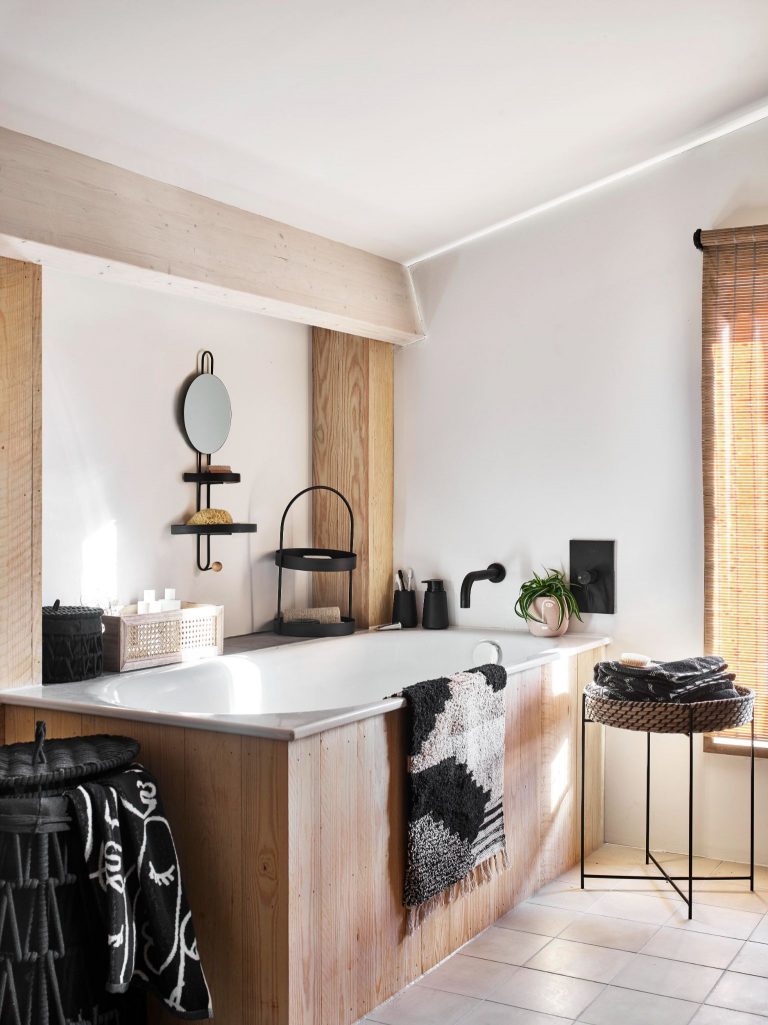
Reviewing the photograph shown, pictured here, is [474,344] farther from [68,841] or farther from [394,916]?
[68,841]

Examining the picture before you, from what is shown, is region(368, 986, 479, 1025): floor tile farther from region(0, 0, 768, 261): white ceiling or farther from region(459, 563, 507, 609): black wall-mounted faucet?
region(0, 0, 768, 261): white ceiling

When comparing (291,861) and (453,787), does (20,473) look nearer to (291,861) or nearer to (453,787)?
(291,861)

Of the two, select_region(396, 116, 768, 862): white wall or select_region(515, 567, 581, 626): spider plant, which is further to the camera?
select_region(515, 567, 581, 626): spider plant

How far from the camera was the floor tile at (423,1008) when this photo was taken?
2.34 m

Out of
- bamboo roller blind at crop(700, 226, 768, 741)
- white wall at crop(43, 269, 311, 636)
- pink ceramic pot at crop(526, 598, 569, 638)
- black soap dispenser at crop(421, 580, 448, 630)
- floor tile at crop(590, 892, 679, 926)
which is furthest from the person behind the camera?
black soap dispenser at crop(421, 580, 448, 630)

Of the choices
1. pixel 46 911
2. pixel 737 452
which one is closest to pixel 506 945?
pixel 46 911

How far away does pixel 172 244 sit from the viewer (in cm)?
285

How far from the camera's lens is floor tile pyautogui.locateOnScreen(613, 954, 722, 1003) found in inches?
97.6

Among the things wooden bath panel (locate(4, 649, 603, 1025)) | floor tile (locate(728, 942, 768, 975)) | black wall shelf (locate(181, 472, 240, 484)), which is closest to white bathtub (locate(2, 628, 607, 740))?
wooden bath panel (locate(4, 649, 603, 1025))

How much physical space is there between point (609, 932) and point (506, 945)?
307 millimetres

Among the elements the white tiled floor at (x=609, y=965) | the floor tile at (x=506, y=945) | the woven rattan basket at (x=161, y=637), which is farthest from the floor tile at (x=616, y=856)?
the woven rattan basket at (x=161, y=637)

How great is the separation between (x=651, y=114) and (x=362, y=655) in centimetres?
204

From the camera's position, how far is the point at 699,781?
347 cm

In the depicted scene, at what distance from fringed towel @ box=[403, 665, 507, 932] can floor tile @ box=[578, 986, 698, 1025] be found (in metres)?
0.45
